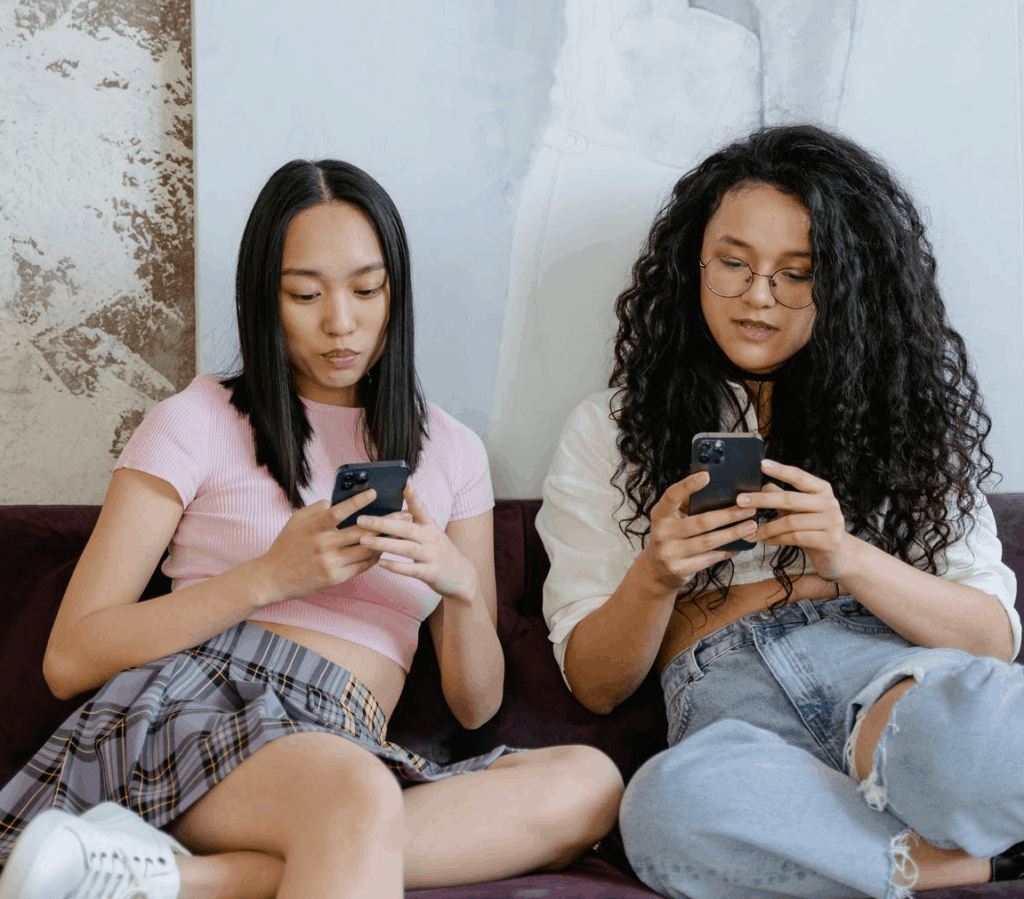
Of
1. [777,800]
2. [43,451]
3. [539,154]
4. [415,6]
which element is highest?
[415,6]

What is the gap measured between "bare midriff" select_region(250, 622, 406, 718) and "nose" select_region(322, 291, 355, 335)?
0.44m

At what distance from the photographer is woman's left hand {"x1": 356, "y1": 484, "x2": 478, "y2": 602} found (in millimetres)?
1353

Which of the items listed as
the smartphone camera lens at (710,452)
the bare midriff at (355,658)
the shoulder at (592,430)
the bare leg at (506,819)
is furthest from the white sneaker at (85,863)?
the shoulder at (592,430)

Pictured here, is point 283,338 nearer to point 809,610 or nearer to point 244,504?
point 244,504

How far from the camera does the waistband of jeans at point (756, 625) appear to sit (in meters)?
1.55

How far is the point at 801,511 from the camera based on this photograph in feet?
4.63

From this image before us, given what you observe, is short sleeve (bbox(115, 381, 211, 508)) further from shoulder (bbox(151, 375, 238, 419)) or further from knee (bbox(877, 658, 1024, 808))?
knee (bbox(877, 658, 1024, 808))

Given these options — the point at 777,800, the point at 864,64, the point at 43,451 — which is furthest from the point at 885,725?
the point at 43,451

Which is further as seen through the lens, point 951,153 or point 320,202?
point 951,153

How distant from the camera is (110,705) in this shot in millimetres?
1327

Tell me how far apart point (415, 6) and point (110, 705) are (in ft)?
4.39

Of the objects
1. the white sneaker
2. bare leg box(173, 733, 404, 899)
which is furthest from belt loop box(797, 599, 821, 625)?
the white sneaker

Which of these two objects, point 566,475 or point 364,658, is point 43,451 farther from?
point 566,475

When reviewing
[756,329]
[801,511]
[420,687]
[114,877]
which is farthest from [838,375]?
[114,877]
